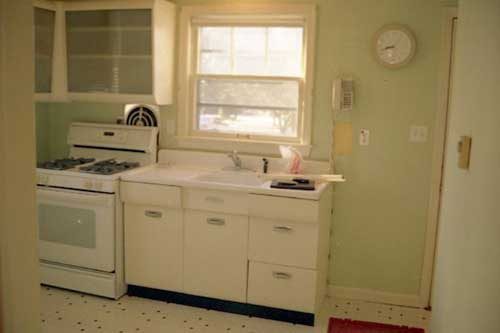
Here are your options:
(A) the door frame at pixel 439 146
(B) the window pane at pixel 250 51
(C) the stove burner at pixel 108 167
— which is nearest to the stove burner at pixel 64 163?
(C) the stove burner at pixel 108 167

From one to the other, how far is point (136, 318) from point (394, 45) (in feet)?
8.03

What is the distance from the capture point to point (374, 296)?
11.7 ft

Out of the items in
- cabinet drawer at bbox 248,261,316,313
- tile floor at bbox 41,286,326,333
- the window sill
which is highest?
the window sill

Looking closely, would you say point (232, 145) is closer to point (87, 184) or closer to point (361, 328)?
point (87, 184)

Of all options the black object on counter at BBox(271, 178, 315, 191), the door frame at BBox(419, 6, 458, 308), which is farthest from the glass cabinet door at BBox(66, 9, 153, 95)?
the door frame at BBox(419, 6, 458, 308)

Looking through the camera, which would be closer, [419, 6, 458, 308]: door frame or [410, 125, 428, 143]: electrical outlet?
[419, 6, 458, 308]: door frame

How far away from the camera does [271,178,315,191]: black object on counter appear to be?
120 inches

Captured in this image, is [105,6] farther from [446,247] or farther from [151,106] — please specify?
[446,247]

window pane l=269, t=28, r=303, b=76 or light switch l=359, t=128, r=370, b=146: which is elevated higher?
window pane l=269, t=28, r=303, b=76

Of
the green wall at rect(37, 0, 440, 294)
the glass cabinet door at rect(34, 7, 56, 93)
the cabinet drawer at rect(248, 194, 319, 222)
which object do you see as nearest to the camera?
the cabinet drawer at rect(248, 194, 319, 222)

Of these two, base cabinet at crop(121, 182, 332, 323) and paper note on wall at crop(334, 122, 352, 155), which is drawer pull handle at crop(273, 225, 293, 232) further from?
paper note on wall at crop(334, 122, 352, 155)

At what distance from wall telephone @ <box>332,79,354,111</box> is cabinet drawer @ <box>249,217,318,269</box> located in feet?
2.86

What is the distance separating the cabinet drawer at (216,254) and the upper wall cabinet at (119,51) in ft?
3.31

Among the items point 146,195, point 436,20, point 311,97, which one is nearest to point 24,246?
point 146,195
